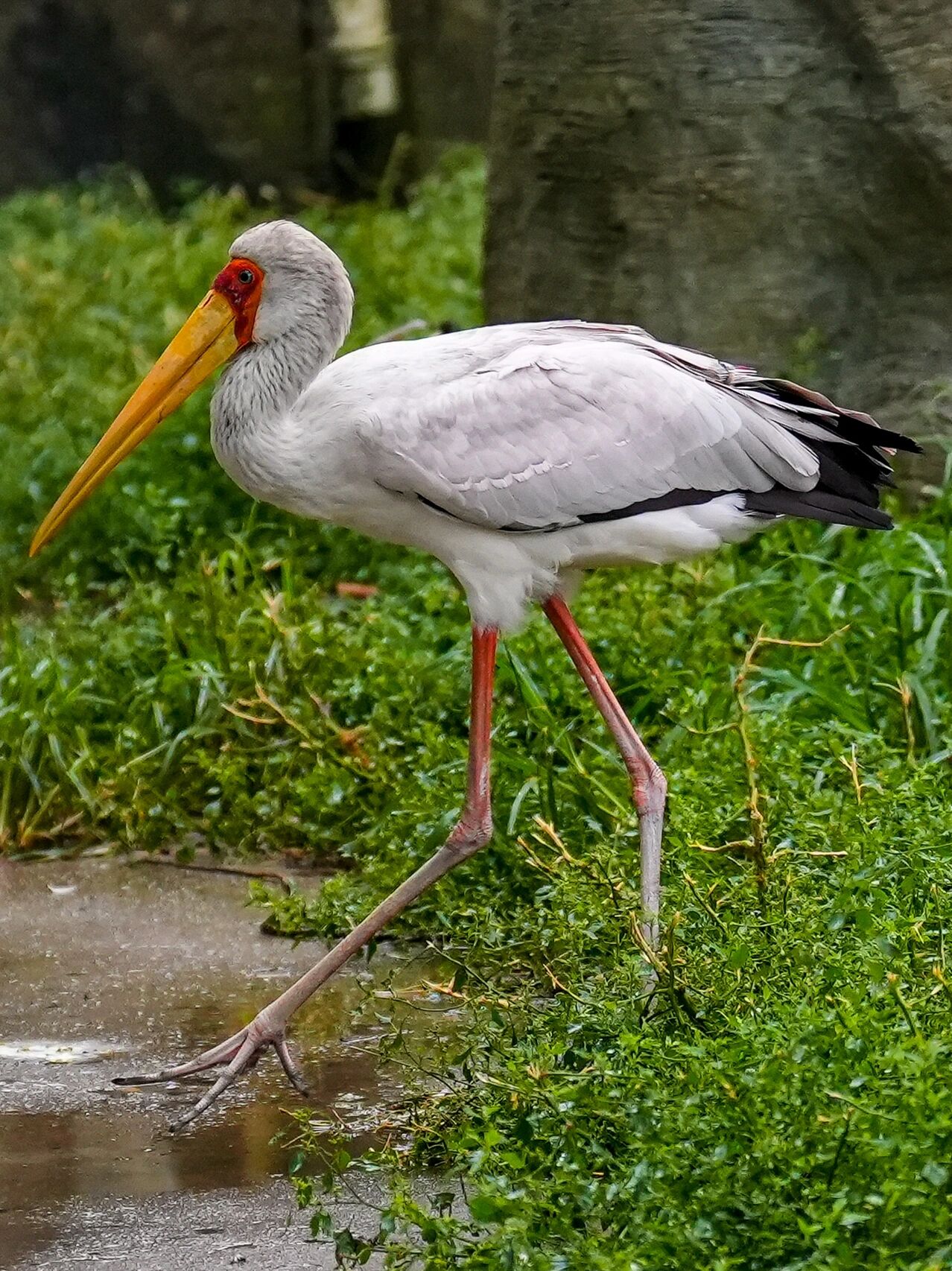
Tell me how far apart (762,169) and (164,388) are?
260 centimetres

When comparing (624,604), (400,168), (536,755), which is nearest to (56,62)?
(400,168)

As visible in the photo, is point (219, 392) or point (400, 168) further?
point (400, 168)

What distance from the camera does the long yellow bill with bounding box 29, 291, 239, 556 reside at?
13.7 feet

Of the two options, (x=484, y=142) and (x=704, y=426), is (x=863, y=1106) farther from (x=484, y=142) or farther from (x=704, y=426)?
(x=484, y=142)

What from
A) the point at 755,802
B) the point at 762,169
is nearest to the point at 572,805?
the point at 755,802

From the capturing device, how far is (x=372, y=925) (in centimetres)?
377

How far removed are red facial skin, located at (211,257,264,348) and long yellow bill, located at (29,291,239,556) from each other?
0.6 inches

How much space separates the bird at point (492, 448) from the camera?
3.90 m

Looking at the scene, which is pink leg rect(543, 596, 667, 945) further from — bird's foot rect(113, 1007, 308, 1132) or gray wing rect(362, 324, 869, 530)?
bird's foot rect(113, 1007, 308, 1132)

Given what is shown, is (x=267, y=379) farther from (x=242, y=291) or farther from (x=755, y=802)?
(x=755, y=802)

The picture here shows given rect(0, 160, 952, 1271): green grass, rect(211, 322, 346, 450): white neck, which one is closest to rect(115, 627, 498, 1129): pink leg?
rect(0, 160, 952, 1271): green grass

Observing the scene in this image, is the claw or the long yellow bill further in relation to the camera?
the long yellow bill

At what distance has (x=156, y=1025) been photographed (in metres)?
3.97

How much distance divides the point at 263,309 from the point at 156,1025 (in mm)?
1556
